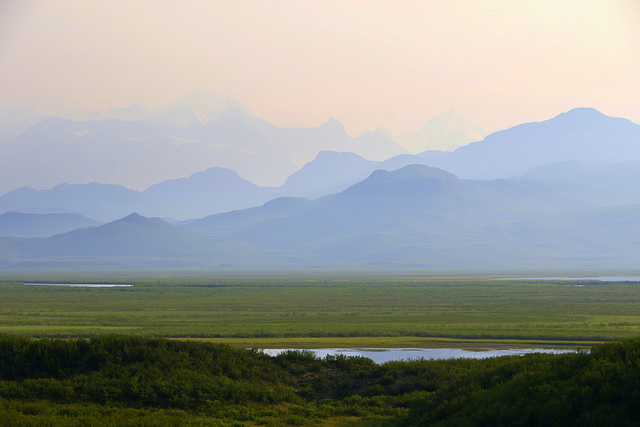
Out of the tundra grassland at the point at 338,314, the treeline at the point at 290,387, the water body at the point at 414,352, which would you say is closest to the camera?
the treeline at the point at 290,387

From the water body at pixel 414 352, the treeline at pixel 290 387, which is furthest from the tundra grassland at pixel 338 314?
the treeline at pixel 290 387

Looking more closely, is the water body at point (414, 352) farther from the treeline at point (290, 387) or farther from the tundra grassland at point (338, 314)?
the treeline at point (290, 387)

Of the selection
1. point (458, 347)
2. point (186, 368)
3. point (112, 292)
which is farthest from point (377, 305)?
point (186, 368)

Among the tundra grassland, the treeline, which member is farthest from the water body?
the treeline

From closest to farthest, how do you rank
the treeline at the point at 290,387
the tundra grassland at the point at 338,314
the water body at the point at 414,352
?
the treeline at the point at 290,387 < the water body at the point at 414,352 < the tundra grassland at the point at 338,314

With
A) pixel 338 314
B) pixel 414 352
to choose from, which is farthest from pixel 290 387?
pixel 338 314

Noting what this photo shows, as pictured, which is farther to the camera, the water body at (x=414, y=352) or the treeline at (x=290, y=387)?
the water body at (x=414, y=352)

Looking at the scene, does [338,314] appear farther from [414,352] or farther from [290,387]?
[290,387]
